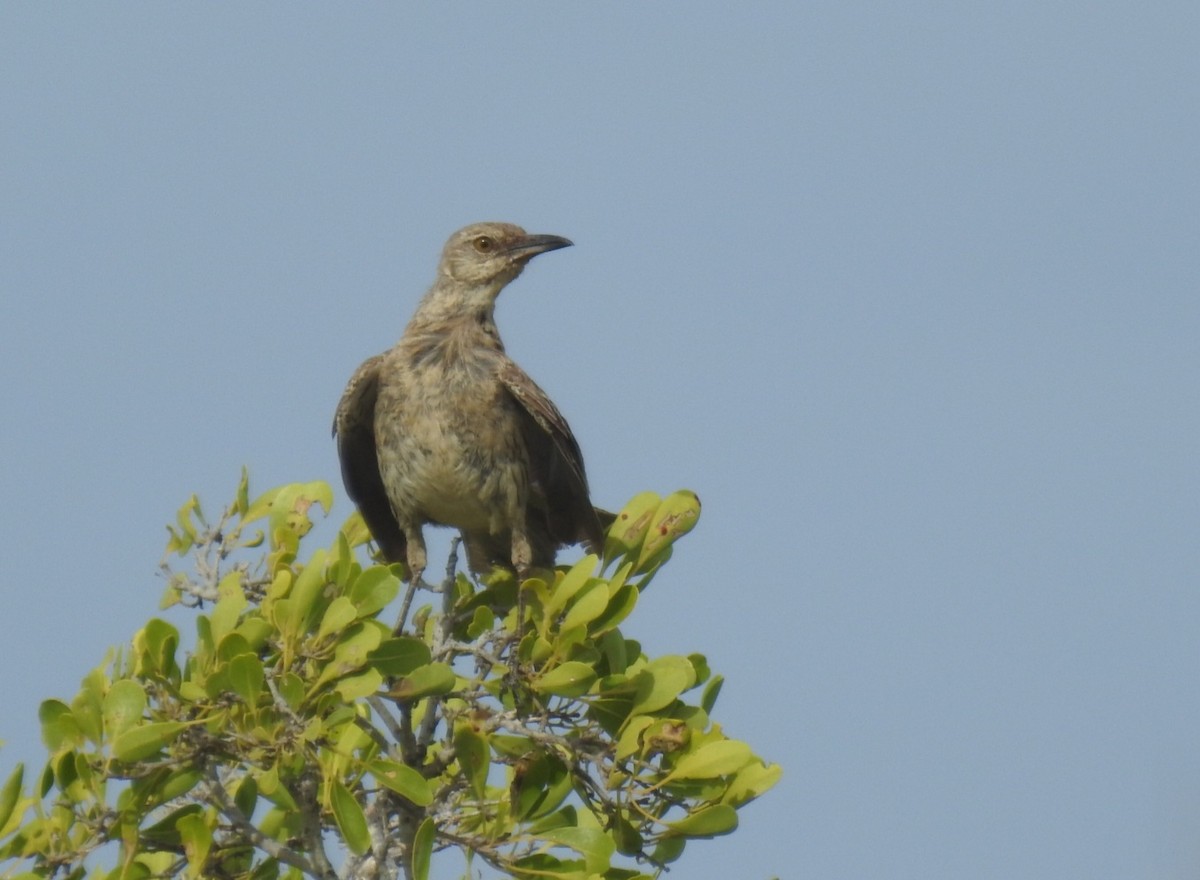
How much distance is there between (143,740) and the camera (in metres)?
4.48

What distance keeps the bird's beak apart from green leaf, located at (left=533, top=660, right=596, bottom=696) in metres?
3.11

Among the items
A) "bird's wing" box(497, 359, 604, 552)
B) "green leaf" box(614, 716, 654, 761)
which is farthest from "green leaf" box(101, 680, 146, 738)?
"bird's wing" box(497, 359, 604, 552)

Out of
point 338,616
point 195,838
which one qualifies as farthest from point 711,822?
point 195,838

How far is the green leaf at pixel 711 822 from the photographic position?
16.9ft

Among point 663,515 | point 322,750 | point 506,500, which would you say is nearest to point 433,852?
point 322,750

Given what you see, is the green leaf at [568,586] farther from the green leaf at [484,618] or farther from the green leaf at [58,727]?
the green leaf at [58,727]

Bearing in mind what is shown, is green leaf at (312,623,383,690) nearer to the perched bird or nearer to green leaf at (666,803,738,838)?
green leaf at (666,803,738,838)

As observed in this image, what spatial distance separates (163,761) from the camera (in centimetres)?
473

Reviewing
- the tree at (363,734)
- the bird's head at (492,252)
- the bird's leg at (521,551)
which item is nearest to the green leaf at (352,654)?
the tree at (363,734)

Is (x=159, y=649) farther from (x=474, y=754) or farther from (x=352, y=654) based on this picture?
(x=474, y=754)

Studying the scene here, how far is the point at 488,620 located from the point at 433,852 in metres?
0.86

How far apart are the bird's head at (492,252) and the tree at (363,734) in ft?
7.53

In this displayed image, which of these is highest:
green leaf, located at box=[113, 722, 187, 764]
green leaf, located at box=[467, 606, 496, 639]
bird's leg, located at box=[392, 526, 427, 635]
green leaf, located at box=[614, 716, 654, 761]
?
bird's leg, located at box=[392, 526, 427, 635]

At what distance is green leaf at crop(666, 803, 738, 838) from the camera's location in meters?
5.14
